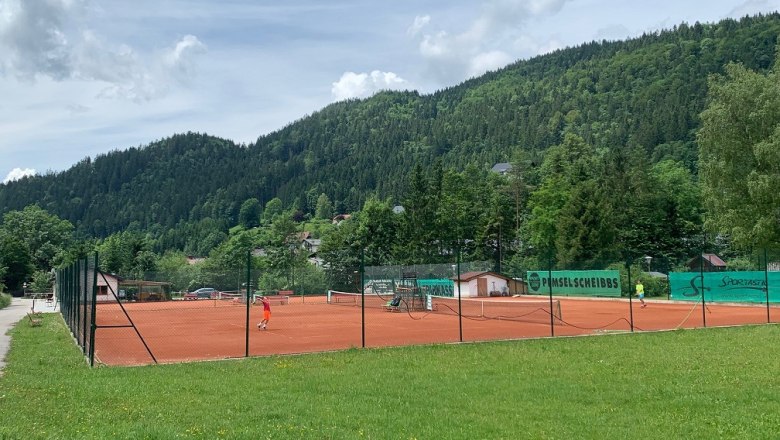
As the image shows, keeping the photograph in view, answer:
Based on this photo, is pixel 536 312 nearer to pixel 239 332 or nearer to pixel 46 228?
pixel 239 332

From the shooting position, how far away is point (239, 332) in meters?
26.1

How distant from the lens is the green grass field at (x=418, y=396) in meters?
8.19

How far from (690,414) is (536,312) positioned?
24460mm

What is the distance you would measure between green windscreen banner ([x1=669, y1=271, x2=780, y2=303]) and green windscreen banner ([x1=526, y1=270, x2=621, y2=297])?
568 centimetres

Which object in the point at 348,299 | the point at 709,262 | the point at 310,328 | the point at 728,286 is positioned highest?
the point at 709,262

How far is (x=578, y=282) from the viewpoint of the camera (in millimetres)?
54562

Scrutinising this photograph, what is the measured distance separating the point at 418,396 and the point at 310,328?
1740cm

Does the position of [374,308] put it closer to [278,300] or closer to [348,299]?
[348,299]

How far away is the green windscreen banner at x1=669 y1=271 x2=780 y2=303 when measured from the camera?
3869 centimetres

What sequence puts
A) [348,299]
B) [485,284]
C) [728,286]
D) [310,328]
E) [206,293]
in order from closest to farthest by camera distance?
1. [310,328]
2. [206,293]
3. [728,286]
4. [348,299]
5. [485,284]

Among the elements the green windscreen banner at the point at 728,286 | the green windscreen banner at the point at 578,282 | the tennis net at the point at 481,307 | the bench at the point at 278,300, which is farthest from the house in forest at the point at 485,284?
the bench at the point at 278,300

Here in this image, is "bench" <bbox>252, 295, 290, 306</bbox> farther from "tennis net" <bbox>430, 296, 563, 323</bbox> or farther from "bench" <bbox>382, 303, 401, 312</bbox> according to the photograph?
"tennis net" <bbox>430, 296, 563, 323</bbox>

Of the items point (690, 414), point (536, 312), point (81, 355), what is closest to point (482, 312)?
point (536, 312)

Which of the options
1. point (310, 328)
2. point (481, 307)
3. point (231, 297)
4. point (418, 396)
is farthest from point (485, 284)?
point (418, 396)
